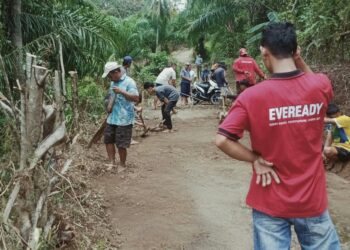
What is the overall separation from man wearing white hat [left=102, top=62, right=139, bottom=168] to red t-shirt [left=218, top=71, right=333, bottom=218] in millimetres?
4101

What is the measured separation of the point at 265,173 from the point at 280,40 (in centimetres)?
65

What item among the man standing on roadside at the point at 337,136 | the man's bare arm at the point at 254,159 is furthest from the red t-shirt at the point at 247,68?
the man's bare arm at the point at 254,159

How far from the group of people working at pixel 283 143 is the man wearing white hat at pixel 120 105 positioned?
4068 millimetres

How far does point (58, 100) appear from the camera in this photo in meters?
4.02

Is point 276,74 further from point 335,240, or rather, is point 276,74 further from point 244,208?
point 244,208

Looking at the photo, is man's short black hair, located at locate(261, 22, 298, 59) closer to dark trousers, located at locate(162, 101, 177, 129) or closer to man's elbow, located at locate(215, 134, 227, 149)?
man's elbow, located at locate(215, 134, 227, 149)

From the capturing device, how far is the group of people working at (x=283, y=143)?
86.3 inches

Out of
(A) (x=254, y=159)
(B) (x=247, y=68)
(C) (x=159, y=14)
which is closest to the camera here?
(A) (x=254, y=159)

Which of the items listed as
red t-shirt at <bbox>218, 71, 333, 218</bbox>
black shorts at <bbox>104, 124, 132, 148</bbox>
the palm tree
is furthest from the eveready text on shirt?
the palm tree

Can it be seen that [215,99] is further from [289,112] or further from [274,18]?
[289,112]

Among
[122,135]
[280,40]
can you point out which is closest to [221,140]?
[280,40]

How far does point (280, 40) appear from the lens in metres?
2.22

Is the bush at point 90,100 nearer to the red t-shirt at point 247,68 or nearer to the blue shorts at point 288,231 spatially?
the red t-shirt at point 247,68

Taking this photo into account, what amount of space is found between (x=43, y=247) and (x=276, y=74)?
215 centimetres
